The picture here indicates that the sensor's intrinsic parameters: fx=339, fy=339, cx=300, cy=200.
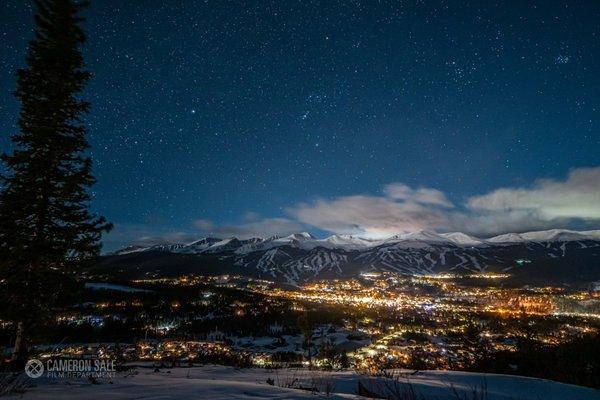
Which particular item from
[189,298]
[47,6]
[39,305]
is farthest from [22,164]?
[189,298]

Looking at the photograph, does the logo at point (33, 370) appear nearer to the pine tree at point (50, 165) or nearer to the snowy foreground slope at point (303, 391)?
the snowy foreground slope at point (303, 391)

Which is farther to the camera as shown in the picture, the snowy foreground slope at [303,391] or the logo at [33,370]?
the logo at [33,370]

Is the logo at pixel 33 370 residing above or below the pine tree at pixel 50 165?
below

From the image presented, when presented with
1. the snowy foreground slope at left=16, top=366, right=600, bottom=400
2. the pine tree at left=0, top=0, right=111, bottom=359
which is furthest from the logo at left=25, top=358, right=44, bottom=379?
the pine tree at left=0, top=0, right=111, bottom=359

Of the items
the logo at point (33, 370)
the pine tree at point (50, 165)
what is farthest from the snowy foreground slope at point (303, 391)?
the pine tree at point (50, 165)

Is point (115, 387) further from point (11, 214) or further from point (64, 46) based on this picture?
point (64, 46)

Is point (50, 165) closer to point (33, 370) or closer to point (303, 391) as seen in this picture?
point (33, 370)
